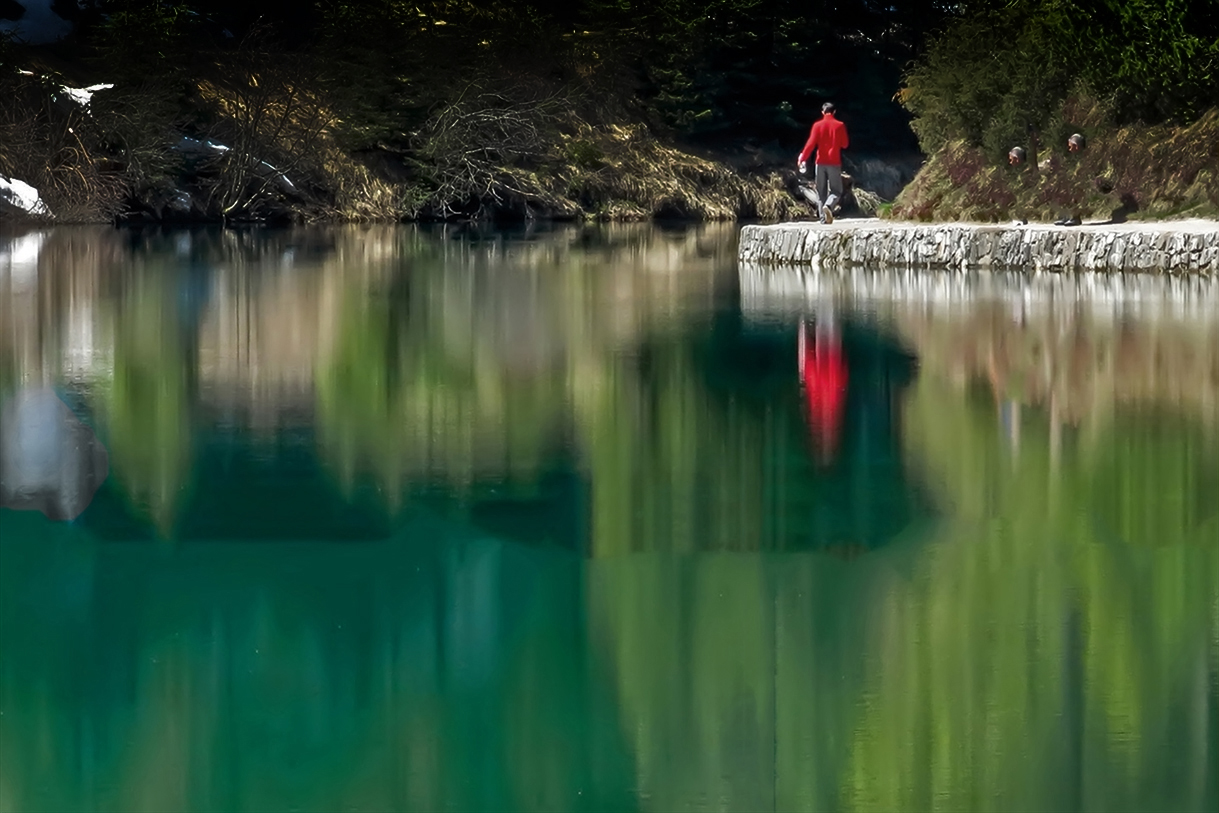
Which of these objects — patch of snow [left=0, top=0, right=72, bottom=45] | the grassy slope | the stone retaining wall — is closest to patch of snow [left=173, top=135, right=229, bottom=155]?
patch of snow [left=0, top=0, right=72, bottom=45]

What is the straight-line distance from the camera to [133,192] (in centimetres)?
3984

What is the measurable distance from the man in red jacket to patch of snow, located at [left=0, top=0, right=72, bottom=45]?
23.9 metres

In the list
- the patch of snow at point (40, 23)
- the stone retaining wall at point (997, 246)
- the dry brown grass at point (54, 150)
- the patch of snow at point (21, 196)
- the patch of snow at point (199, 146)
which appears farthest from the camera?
the patch of snow at point (40, 23)

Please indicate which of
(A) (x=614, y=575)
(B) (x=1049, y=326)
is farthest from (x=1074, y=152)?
(A) (x=614, y=575)

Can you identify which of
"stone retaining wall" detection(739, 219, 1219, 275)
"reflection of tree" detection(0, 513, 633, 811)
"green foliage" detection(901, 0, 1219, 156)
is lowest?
"reflection of tree" detection(0, 513, 633, 811)

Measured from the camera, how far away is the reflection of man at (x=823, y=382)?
30.9 feet

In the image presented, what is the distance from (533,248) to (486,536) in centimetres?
2395

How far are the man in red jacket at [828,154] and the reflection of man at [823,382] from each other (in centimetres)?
1018

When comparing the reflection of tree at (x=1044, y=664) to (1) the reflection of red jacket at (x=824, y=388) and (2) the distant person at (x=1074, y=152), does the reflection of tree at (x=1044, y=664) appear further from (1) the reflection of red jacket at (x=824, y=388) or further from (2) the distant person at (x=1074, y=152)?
(2) the distant person at (x=1074, y=152)

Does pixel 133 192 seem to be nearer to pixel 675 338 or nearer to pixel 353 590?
pixel 675 338

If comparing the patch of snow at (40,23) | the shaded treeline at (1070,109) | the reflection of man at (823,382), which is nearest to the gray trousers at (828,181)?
the shaded treeline at (1070,109)

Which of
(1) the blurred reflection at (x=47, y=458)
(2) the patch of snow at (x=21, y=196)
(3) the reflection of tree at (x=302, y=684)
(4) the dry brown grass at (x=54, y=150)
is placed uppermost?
(4) the dry brown grass at (x=54, y=150)

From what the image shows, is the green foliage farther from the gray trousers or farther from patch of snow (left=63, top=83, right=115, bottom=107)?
patch of snow (left=63, top=83, right=115, bottom=107)

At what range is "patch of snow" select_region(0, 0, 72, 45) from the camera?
44.6 meters
